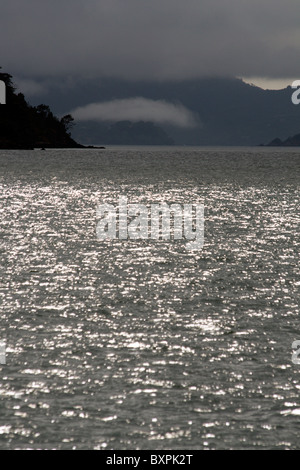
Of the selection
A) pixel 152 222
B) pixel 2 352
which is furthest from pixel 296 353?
pixel 152 222

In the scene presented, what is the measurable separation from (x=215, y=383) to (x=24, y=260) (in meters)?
21.2

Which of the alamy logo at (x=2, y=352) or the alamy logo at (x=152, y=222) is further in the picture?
the alamy logo at (x=152, y=222)

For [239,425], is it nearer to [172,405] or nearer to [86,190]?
[172,405]

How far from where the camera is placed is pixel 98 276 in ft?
104

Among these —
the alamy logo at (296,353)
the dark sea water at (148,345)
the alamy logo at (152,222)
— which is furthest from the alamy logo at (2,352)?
the alamy logo at (152,222)

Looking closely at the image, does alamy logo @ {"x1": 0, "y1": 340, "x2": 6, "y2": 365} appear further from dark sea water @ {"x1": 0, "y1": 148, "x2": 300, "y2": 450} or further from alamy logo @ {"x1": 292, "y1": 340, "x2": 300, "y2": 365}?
alamy logo @ {"x1": 292, "y1": 340, "x2": 300, "y2": 365}

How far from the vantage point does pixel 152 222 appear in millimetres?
59875

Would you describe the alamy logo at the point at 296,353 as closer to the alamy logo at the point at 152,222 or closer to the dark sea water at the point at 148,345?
the dark sea water at the point at 148,345

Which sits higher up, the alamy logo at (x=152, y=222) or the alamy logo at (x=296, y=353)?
the alamy logo at (x=152, y=222)

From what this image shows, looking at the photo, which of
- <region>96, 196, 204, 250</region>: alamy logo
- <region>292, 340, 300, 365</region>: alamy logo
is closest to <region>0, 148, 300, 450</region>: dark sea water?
<region>292, 340, 300, 365</region>: alamy logo

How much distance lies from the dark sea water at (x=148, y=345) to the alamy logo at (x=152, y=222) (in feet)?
13.9

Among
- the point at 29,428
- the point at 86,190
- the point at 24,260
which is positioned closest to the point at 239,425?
the point at 29,428

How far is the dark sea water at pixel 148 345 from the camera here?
46.9ft

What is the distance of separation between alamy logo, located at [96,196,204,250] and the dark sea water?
4.23 metres
